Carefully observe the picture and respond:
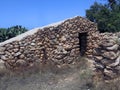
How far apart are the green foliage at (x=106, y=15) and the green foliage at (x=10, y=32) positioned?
590cm

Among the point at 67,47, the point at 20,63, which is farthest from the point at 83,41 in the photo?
the point at 20,63

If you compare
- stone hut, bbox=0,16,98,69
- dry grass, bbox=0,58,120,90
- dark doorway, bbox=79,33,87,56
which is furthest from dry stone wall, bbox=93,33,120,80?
dark doorway, bbox=79,33,87,56

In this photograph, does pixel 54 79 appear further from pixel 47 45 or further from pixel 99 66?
pixel 47 45

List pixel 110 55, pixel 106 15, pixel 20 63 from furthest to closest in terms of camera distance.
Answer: pixel 106 15, pixel 20 63, pixel 110 55

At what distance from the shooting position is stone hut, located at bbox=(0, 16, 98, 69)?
1220cm

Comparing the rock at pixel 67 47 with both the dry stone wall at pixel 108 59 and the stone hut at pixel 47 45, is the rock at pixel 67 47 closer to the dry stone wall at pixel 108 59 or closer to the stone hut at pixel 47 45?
the stone hut at pixel 47 45

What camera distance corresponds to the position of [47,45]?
1328cm

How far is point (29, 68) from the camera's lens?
11.8 metres

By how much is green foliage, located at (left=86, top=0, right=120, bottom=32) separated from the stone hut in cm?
743

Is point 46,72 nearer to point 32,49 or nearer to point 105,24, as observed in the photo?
point 32,49

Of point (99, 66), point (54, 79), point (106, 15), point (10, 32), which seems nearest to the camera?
point (99, 66)

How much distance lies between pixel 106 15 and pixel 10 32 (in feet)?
25.8

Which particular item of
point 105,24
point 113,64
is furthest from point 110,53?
point 105,24

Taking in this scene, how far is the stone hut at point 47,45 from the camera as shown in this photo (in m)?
12.2
